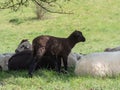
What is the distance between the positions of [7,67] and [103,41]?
1184 centimetres

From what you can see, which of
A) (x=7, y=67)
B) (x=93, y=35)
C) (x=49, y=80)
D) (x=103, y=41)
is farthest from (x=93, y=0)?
(x=49, y=80)

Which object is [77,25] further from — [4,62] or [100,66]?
[100,66]

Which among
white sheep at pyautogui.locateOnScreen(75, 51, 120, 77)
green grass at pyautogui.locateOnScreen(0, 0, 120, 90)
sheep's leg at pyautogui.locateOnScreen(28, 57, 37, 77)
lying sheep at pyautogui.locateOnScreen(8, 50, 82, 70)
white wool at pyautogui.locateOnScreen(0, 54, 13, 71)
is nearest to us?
white sheep at pyautogui.locateOnScreen(75, 51, 120, 77)

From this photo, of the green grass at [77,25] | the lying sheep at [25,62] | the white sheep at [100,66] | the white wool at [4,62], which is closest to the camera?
the white sheep at [100,66]

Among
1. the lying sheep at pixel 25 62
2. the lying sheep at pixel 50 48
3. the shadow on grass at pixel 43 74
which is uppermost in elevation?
the lying sheep at pixel 50 48

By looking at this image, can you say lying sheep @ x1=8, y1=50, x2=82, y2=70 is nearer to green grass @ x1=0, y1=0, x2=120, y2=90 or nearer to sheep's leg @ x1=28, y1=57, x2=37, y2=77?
sheep's leg @ x1=28, y1=57, x2=37, y2=77

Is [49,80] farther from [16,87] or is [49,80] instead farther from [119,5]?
[119,5]

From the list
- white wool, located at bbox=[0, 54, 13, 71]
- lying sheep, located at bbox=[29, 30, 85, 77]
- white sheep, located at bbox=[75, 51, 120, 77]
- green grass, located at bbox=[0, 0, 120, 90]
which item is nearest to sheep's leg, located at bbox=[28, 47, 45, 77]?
lying sheep, located at bbox=[29, 30, 85, 77]

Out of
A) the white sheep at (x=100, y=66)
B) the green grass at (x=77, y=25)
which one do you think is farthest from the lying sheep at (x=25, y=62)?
the green grass at (x=77, y=25)

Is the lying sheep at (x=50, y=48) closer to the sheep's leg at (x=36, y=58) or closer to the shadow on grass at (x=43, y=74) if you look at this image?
the sheep's leg at (x=36, y=58)

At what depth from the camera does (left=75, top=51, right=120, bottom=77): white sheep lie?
905 centimetres

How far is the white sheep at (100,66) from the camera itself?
29.7 feet

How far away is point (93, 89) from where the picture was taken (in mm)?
7938

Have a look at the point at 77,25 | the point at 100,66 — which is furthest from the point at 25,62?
the point at 77,25
